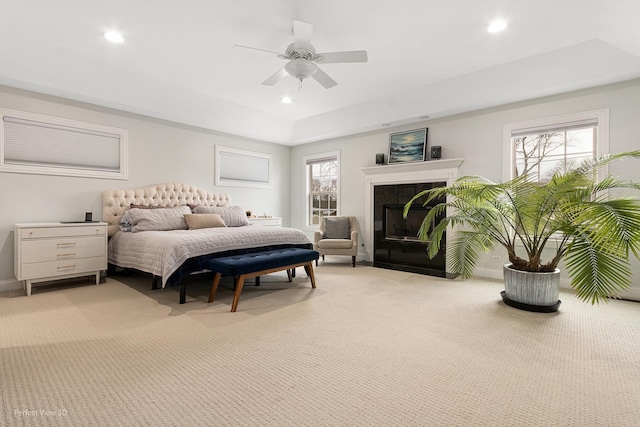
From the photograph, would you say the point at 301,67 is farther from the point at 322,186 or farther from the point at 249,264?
the point at 322,186

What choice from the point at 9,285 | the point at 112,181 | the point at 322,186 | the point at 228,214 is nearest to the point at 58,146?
the point at 112,181

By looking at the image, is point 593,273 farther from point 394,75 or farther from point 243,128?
point 243,128

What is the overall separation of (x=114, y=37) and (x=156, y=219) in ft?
7.39

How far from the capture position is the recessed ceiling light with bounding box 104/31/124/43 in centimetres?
324

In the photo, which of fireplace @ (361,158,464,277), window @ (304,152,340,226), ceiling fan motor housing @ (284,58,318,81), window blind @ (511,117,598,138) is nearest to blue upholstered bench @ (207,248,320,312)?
ceiling fan motor housing @ (284,58,318,81)

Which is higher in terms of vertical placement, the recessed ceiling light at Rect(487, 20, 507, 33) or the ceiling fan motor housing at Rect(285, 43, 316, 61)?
the recessed ceiling light at Rect(487, 20, 507, 33)

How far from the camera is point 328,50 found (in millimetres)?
3621

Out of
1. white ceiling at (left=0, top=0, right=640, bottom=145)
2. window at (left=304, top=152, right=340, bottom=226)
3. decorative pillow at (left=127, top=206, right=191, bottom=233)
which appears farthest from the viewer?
window at (left=304, top=152, right=340, bottom=226)

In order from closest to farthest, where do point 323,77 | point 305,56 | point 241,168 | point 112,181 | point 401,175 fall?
point 305,56, point 323,77, point 112,181, point 401,175, point 241,168

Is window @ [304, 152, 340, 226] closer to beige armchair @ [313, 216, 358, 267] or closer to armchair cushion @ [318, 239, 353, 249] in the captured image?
beige armchair @ [313, 216, 358, 267]

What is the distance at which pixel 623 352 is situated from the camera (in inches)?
87.8

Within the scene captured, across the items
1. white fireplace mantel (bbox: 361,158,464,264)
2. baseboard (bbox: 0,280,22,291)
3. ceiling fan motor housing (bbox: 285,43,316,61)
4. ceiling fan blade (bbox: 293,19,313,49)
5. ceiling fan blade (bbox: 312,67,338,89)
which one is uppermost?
ceiling fan blade (bbox: 293,19,313,49)

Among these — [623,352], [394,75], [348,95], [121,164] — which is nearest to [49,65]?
[121,164]

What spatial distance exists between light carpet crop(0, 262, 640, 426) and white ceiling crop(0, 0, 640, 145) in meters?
2.71
